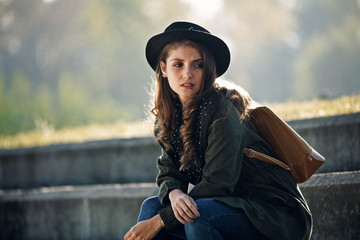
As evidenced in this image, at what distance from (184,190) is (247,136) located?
1.89 ft

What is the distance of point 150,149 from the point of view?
17.7 ft

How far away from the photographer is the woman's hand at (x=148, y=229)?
8.78 ft

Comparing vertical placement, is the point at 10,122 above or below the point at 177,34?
below

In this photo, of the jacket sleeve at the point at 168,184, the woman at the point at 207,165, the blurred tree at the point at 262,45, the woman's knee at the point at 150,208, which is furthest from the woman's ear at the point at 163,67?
the blurred tree at the point at 262,45

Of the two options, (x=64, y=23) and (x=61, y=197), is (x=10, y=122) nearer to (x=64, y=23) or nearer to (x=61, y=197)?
(x=61, y=197)

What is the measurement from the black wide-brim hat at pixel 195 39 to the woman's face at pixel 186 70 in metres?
0.08

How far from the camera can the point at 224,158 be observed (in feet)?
8.20

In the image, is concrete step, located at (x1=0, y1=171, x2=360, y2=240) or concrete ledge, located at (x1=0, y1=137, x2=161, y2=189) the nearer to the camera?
concrete step, located at (x1=0, y1=171, x2=360, y2=240)

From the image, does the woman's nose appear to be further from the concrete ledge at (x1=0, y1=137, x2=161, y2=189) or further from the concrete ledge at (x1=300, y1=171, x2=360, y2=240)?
the concrete ledge at (x1=0, y1=137, x2=161, y2=189)

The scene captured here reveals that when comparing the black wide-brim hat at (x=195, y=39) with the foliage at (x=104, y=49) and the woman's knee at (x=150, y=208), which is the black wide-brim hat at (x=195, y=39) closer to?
the woman's knee at (x=150, y=208)

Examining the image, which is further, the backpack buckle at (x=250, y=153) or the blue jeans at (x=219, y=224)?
the backpack buckle at (x=250, y=153)

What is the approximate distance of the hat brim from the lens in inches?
111

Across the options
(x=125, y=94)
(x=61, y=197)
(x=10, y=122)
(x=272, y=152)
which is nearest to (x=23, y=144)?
(x=61, y=197)

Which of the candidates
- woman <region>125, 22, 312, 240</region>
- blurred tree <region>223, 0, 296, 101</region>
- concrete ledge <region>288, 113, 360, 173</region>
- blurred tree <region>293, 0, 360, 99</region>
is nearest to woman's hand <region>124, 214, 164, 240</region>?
woman <region>125, 22, 312, 240</region>
